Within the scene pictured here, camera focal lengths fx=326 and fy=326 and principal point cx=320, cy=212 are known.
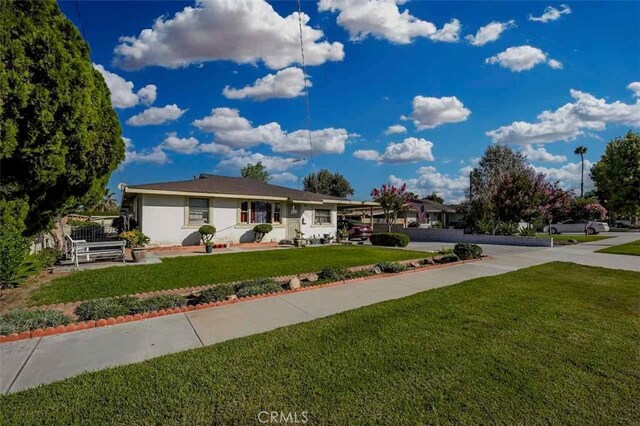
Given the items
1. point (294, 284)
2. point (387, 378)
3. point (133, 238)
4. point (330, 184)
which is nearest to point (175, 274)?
point (294, 284)

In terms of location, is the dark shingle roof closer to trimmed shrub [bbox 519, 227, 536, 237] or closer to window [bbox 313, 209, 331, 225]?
window [bbox 313, 209, 331, 225]

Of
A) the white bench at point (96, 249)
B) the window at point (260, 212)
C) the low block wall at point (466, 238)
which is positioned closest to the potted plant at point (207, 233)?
the window at point (260, 212)

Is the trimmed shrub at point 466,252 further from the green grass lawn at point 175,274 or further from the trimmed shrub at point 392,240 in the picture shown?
the trimmed shrub at point 392,240

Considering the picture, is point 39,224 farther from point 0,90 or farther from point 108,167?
point 0,90

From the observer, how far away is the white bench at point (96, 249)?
9.66m

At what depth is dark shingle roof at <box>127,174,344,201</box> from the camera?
51.2 ft

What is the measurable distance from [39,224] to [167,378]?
8029 millimetres

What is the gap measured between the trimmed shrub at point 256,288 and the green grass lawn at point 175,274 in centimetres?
127

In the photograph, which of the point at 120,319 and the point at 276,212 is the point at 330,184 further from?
the point at 120,319

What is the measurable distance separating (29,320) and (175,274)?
4190 millimetres

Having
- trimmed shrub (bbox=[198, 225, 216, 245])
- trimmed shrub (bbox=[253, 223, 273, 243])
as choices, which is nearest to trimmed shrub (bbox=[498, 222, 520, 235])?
trimmed shrub (bbox=[253, 223, 273, 243])

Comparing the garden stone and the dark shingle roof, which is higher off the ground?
the dark shingle roof

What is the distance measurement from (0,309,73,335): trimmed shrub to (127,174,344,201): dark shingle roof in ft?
33.6

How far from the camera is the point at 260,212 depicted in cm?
1833
